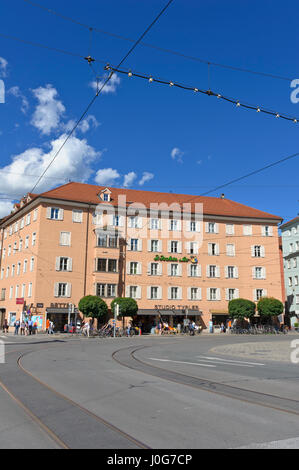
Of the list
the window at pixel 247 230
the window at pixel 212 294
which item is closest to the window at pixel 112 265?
the window at pixel 212 294

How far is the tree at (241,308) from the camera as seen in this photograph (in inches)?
1909

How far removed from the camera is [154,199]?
55469 millimetres

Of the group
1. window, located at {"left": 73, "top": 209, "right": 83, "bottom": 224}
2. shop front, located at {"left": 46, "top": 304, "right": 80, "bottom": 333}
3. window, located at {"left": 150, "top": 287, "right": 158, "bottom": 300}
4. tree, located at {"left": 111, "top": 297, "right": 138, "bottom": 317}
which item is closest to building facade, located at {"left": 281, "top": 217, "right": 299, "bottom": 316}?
window, located at {"left": 150, "top": 287, "right": 158, "bottom": 300}

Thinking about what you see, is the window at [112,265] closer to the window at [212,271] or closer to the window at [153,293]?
the window at [153,293]

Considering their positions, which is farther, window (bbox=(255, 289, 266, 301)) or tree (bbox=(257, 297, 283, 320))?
window (bbox=(255, 289, 266, 301))

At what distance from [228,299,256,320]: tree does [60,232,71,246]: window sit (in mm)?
20139

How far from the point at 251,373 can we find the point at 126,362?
4997mm

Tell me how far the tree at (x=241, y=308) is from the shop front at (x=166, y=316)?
12.6ft

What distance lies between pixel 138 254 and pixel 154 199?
9136 mm

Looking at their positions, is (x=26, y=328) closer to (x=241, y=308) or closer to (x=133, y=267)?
(x=133, y=267)

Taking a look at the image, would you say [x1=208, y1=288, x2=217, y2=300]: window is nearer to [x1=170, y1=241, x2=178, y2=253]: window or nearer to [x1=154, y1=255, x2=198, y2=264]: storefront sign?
[x1=154, y1=255, x2=198, y2=264]: storefront sign

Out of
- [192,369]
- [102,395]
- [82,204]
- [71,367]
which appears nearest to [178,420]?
[102,395]

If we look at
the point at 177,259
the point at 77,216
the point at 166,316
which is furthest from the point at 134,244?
the point at 166,316

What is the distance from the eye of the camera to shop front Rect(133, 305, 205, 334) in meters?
48.3
